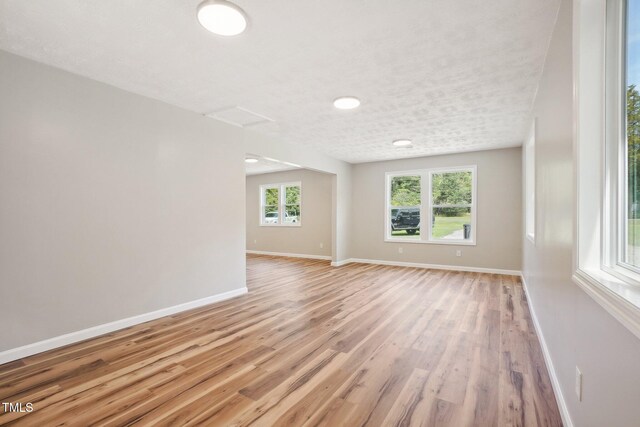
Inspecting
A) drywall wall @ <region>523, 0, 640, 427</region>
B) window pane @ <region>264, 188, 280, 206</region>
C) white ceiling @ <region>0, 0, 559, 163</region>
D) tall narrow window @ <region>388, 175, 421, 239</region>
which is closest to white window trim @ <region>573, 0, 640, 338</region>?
drywall wall @ <region>523, 0, 640, 427</region>

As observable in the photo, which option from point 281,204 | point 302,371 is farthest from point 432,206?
point 302,371

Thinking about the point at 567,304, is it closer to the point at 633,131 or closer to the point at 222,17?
the point at 633,131

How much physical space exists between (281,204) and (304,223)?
100cm

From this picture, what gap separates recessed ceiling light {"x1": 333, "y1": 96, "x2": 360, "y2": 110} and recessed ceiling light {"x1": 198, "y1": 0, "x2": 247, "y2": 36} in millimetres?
1480

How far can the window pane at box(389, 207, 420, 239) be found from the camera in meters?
6.84

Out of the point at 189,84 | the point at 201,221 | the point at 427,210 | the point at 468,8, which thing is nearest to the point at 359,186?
the point at 427,210

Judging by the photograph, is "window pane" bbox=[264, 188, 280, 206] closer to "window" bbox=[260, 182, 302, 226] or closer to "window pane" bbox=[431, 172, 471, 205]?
"window" bbox=[260, 182, 302, 226]

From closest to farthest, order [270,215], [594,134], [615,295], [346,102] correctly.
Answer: [615,295]
[594,134]
[346,102]
[270,215]

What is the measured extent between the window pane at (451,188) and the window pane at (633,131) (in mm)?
5392

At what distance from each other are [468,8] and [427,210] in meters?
5.11

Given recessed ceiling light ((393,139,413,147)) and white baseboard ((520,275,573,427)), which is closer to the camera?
white baseboard ((520,275,573,427))

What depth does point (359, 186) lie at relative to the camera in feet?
24.5

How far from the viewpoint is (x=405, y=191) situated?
698 centimetres

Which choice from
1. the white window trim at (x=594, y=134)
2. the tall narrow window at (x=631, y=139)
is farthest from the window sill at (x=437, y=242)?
the tall narrow window at (x=631, y=139)
